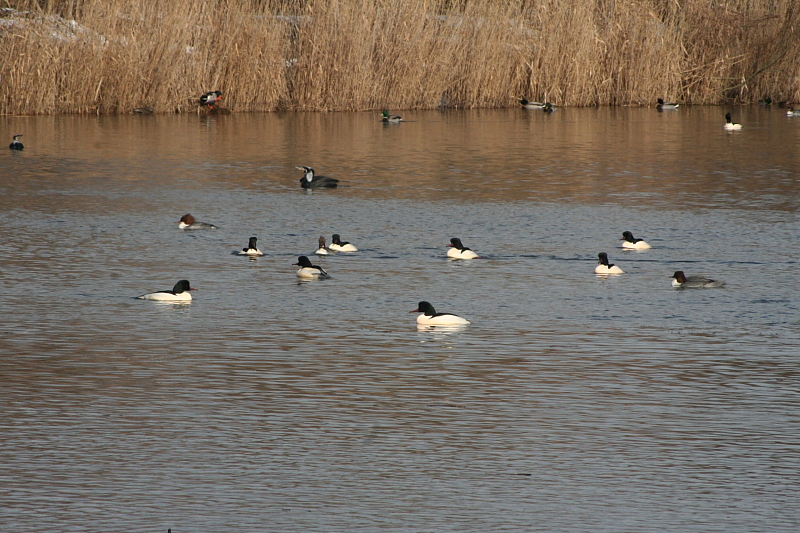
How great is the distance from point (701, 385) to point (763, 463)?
1.79m

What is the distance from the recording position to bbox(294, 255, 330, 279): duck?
1299cm

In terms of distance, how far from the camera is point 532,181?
839 inches

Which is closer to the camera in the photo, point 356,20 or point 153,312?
point 153,312

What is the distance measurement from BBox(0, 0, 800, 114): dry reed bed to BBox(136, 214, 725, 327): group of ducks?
14004mm

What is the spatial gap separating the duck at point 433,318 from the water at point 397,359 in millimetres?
143

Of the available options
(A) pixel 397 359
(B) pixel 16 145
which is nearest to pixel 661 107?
(B) pixel 16 145

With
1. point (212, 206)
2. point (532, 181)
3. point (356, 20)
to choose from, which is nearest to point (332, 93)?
point (356, 20)

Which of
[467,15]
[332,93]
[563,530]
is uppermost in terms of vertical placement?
[467,15]

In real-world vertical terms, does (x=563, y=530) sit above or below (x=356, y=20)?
below

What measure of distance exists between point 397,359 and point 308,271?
3.55 metres

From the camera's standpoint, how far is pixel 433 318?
10.8 m

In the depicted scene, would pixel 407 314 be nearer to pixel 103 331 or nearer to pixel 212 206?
pixel 103 331

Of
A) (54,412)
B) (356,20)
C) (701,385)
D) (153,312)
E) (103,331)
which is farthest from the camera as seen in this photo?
(356,20)

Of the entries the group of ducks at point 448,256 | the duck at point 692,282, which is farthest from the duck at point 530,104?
the duck at point 692,282
